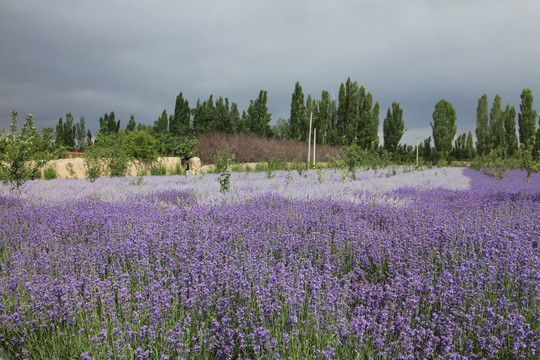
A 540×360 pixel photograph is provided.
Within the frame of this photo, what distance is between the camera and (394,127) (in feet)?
125

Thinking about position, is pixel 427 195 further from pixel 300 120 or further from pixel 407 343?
pixel 300 120

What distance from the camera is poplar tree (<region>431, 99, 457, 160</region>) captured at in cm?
3778

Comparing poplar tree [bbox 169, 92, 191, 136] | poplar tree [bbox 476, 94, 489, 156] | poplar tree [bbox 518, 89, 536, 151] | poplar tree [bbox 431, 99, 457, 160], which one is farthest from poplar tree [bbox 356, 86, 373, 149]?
poplar tree [bbox 169, 92, 191, 136]

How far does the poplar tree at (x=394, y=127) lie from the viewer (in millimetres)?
38250

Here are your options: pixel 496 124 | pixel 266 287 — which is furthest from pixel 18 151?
pixel 496 124

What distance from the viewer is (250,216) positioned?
15.6ft

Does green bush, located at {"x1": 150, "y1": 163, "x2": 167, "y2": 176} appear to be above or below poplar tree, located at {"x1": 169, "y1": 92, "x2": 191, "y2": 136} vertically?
below

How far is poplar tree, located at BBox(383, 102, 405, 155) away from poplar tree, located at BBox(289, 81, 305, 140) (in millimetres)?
9942

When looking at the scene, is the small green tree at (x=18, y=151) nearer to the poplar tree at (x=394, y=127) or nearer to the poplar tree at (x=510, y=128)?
the poplar tree at (x=394, y=127)

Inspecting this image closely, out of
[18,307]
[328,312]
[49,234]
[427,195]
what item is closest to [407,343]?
[328,312]

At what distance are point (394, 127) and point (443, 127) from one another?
5377 millimetres

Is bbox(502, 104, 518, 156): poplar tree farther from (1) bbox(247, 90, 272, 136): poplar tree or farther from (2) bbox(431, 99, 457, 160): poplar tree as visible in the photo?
(1) bbox(247, 90, 272, 136): poplar tree

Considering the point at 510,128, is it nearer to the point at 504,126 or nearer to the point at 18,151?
the point at 504,126

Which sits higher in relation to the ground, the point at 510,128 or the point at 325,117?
the point at 325,117
